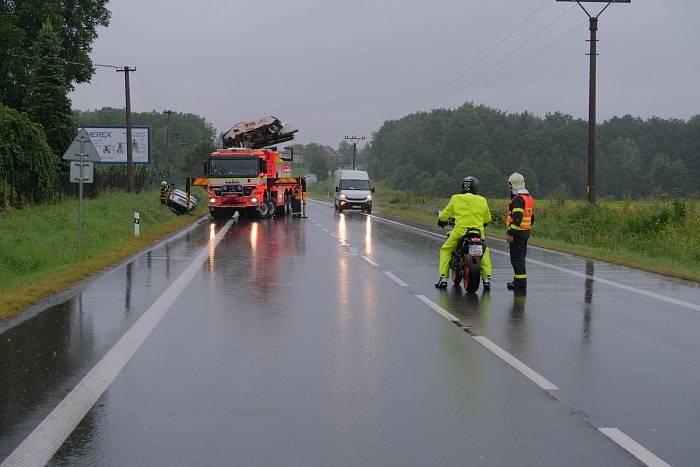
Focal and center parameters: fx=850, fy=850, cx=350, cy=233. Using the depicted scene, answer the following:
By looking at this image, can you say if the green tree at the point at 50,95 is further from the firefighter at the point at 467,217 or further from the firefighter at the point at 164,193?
the firefighter at the point at 467,217

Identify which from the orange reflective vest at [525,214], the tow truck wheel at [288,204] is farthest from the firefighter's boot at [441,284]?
the tow truck wheel at [288,204]

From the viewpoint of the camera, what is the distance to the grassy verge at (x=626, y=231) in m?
20.1

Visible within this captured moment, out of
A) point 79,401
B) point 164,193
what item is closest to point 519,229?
point 79,401

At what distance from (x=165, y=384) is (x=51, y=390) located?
2.79 feet

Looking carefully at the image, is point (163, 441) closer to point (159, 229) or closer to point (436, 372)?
point (436, 372)

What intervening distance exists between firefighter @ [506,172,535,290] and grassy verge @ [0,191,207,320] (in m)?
6.84

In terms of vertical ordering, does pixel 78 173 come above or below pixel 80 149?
below

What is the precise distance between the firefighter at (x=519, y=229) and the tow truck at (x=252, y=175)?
24271mm

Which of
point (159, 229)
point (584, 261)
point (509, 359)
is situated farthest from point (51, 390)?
point (159, 229)

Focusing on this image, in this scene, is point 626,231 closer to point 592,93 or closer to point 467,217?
point 592,93

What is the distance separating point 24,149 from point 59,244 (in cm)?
1405

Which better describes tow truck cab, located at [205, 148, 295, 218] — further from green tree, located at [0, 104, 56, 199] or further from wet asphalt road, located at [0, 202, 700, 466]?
wet asphalt road, located at [0, 202, 700, 466]

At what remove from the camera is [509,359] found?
7.77 metres

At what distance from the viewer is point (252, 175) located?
3672cm
